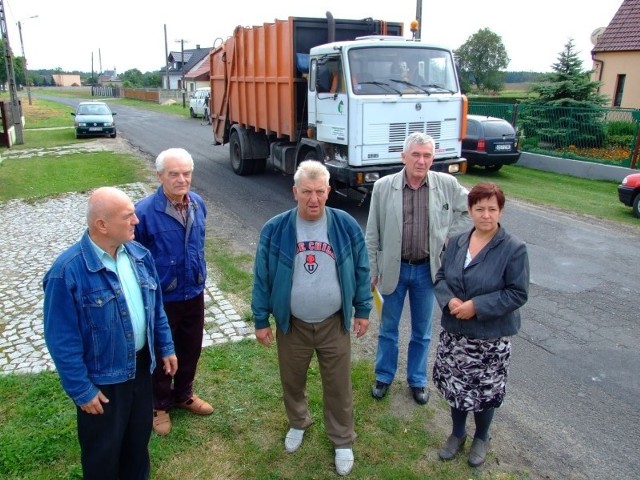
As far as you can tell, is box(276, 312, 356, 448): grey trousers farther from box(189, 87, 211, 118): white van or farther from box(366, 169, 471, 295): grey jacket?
box(189, 87, 211, 118): white van

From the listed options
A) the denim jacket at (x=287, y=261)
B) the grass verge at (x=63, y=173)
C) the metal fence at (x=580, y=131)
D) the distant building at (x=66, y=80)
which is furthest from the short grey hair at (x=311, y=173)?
the distant building at (x=66, y=80)

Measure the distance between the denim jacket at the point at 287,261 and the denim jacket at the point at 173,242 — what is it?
505 millimetres

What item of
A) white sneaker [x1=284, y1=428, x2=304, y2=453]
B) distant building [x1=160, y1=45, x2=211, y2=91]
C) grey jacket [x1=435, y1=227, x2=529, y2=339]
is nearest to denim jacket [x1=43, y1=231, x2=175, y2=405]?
white sneaker [x1=284, y1=428, x2=304, y2=453]

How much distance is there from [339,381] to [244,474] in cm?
80

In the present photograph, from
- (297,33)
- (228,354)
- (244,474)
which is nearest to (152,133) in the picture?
(297,33)

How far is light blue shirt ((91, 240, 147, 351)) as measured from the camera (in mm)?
2465

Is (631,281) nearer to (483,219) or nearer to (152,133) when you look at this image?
(483,219)

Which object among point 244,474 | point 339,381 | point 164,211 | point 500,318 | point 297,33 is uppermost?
point 297,33

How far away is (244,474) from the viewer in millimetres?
3180

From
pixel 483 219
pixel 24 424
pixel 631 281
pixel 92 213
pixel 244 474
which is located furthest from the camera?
pixel 631 281

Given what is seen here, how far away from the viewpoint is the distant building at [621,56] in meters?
20.8

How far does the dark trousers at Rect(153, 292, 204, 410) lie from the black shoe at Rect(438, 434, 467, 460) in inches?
68.9

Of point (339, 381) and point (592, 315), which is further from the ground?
point (339, 381)

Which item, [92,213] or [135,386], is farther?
[135,386]
